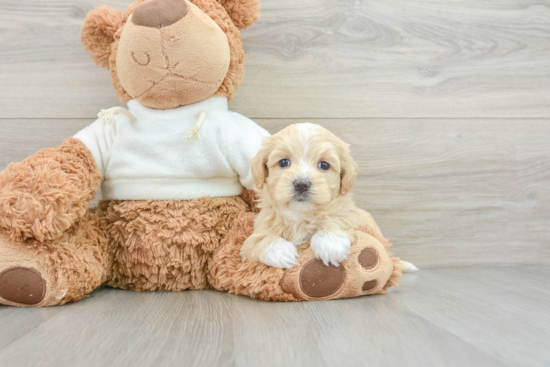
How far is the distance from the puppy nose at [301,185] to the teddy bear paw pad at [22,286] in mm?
595

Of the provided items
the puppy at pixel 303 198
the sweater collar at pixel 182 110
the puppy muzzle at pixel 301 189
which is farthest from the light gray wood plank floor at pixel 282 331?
the sweater collar at pixel 182 110

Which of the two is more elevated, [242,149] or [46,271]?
[242,149]

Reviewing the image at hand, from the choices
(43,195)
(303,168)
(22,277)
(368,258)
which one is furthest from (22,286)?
(368,258)

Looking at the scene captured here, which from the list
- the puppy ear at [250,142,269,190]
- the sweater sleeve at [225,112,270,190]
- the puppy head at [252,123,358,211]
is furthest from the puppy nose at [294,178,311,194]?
the sweater sleeve at [225,112,270,190]

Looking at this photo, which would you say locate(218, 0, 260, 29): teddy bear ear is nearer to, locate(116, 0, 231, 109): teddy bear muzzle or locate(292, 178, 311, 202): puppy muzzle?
locate(116, 0, 231, 109): teddy bear muzzle

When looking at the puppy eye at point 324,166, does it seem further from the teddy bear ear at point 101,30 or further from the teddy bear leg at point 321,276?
the teddy bear ear at point 101,30

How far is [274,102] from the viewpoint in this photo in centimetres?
139

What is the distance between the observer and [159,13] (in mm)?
1038

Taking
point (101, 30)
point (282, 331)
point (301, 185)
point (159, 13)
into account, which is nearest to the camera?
point (282, 331)

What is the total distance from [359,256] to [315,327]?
238mm

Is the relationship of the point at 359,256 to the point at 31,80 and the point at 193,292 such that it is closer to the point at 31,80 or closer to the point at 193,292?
the point at 193,292

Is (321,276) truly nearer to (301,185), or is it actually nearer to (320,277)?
(320,277)

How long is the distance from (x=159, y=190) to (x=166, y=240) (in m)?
0.13

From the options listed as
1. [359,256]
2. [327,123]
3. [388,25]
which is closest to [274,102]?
[327,123]
